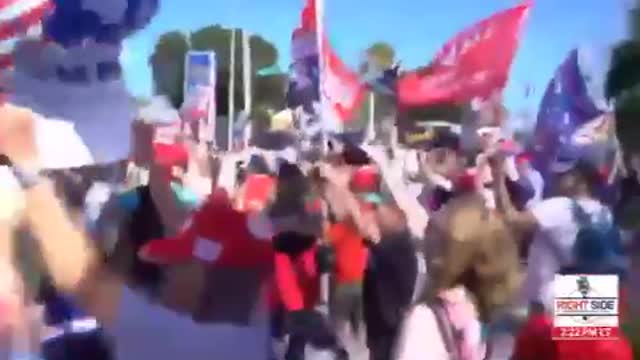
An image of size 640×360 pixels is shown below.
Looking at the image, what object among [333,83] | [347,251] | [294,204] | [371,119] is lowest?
[347,251]

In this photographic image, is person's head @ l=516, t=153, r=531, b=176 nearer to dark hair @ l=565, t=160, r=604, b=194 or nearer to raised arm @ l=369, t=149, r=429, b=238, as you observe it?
dark hair @ l=565, t=160, r=604, b=194

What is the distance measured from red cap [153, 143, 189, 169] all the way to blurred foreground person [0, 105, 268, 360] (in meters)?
0.20

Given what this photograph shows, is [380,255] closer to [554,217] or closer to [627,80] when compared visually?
[554,217]

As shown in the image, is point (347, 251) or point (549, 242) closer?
point (347, 251)

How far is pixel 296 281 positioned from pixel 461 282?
0.54 metres

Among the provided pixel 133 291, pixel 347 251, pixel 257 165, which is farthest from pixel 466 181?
pixel 133 291

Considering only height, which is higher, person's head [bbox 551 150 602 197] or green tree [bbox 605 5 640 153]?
green tree [bbox 605 5 640 153]

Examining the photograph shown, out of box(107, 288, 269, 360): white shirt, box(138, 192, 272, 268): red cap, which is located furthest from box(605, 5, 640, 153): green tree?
box(107, 288, 269, 360): white shirt

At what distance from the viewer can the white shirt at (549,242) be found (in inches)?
151

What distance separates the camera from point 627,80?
380 cm

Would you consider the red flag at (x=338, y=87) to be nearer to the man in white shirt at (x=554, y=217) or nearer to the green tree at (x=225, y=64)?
the green tree at (x=225, y=64)

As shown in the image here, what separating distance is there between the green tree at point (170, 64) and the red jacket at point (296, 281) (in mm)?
565

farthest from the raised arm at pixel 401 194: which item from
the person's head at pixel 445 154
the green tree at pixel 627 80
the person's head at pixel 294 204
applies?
the green tree at pixel 627 80

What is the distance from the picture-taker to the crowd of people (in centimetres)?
341
